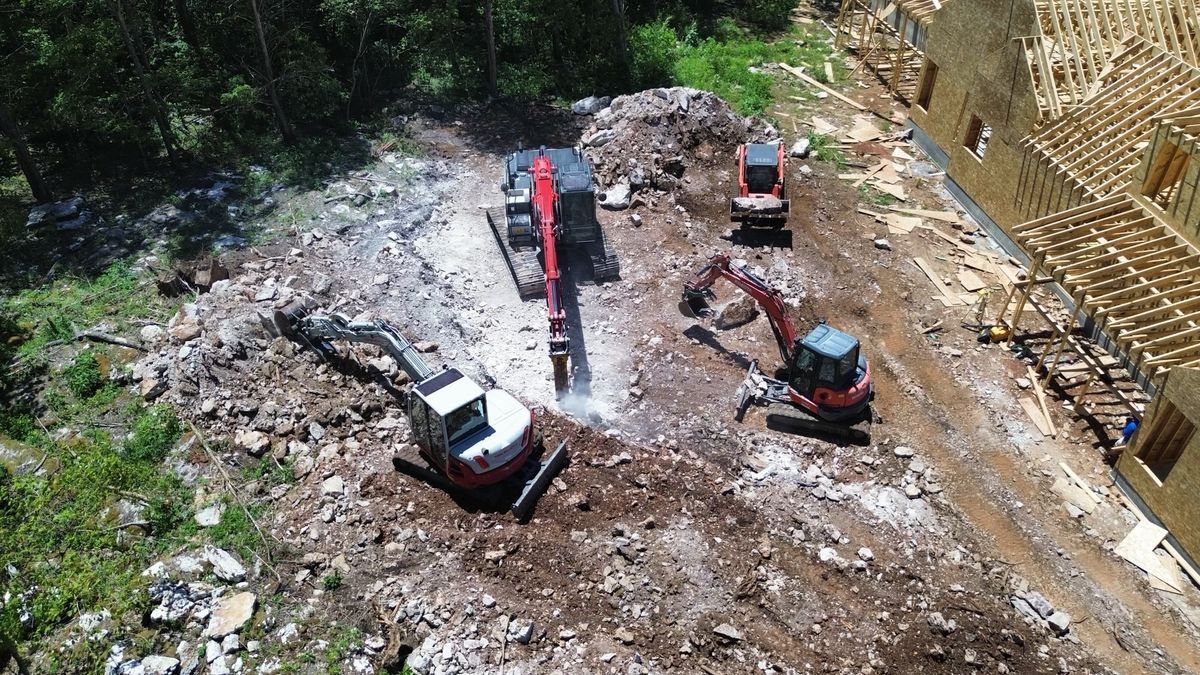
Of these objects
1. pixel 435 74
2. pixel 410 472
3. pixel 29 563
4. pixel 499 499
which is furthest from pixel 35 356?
pixel 435 74

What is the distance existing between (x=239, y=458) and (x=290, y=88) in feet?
52.4

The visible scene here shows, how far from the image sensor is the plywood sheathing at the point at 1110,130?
717 inches

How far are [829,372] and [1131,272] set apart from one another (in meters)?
6.56

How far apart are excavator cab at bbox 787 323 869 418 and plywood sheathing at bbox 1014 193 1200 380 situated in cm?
500

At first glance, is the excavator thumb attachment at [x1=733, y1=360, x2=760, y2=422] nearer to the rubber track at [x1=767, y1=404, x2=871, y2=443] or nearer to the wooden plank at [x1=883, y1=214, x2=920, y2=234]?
the rubber track at [x1=767, y1=404, x2=871, y2=443]

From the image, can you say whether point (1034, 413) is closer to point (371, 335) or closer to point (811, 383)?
point (811, 383)

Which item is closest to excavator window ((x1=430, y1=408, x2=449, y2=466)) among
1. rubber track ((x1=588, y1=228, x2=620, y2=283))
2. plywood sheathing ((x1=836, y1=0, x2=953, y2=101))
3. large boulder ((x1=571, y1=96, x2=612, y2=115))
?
rubber track ((x1=588, y1=228, x2=620, y2=283))

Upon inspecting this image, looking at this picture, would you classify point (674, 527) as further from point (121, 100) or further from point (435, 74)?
point (435, 74)

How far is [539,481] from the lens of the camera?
14695 mm

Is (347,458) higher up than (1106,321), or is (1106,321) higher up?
(1106,321)

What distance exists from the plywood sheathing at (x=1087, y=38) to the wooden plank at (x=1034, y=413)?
814 cm

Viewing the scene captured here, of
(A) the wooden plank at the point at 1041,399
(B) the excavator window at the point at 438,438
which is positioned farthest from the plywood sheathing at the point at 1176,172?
(B) the excavator window at the point at 438,438

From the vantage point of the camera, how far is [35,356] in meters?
18.0

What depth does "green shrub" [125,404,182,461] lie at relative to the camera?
50.6 ft
